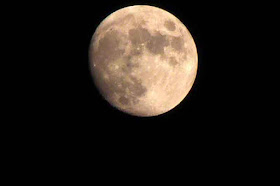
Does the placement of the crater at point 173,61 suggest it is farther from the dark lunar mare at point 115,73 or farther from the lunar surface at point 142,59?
the dark lunar mare at point 115,73

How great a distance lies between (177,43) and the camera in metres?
4.36

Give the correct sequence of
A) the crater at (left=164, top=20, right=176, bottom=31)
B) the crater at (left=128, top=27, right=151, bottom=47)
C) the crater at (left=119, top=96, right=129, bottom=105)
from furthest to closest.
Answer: the crater at (left=119, top=96, right=129, bottom=105), the crater at (left=164, top=20, right=176, bottom=31), the crater at (left=128, top=27, right=151, bottom=47)

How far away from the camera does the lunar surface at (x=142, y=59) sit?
4152 millimetres

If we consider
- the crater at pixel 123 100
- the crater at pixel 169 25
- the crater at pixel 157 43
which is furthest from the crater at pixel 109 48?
the crater at pixel 169 25

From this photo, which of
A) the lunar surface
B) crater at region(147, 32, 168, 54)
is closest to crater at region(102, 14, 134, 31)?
the lunar surface

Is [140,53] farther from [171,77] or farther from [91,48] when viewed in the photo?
[91,48]

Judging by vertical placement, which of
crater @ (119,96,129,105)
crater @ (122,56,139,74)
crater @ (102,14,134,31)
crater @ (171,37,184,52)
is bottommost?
crater @ (119,96,129,105)

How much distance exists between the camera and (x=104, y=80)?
446 cm

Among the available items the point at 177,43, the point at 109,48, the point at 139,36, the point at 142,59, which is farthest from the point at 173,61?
the point at 109,48

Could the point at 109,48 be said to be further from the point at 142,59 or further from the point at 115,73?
the point at 142,59

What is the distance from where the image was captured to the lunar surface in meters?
4.15

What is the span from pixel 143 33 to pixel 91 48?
3.21 ft

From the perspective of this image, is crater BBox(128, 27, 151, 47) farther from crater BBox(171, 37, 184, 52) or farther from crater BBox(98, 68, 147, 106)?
crater BBox(98, 68, 147, 106)

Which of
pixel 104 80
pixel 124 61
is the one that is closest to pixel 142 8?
pixel 124 61
